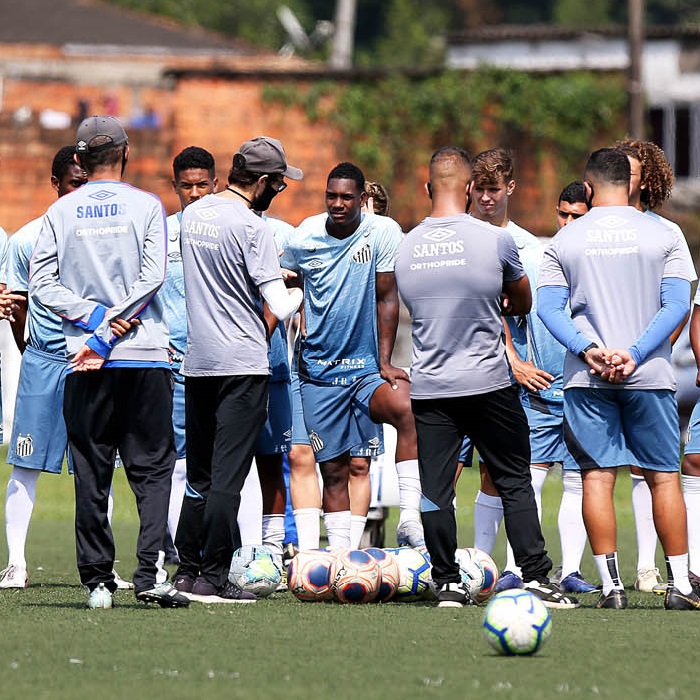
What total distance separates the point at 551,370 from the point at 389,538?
4.29 meters

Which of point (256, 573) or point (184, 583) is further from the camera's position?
point (256, 573)

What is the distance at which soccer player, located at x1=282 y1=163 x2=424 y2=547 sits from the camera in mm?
9516

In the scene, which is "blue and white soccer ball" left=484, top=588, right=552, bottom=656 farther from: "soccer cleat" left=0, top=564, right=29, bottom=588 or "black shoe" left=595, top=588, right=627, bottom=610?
"soccer cleat" left=0, top=564, right=29, bottom=588

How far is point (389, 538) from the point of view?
13859mm

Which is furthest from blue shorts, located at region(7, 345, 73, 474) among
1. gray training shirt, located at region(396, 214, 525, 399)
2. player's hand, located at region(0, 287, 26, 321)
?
gray training shirt, located at region(396, 214, 525, 399)

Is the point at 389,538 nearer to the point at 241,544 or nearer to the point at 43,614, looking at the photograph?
the point at 241,544

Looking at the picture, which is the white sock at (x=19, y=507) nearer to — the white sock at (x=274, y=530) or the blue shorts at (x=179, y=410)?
the blue shorts at (x=179, y=410)

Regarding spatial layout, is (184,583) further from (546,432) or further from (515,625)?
(546,432)

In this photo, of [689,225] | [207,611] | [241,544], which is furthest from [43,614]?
[689,225]

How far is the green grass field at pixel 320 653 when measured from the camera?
603 centimetres

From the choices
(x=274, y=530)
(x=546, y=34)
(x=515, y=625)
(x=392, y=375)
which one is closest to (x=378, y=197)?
(x=392, y=375)

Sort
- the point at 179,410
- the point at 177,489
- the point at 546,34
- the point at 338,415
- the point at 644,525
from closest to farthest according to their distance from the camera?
the point at 338,415 < the point at 644,525 < the point at 179,410 < the point at 177,489 < the point at 546,34

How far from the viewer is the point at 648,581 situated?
388 inches

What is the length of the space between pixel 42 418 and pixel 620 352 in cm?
363
